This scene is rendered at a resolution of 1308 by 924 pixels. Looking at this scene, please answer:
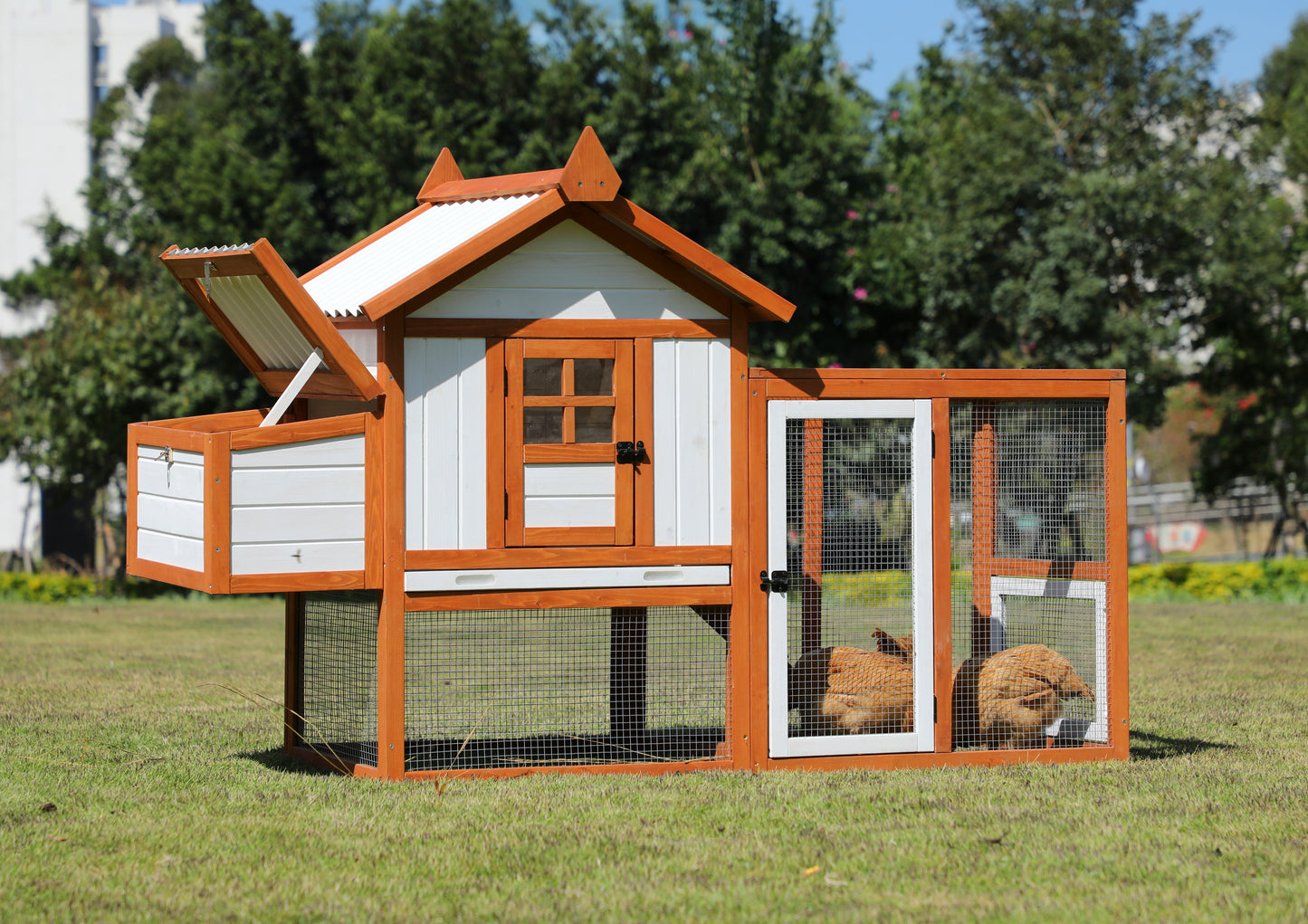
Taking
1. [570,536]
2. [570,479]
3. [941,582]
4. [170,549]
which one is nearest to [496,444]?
[570,479]

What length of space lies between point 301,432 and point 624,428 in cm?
148

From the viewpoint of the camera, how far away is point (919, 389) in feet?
22.2

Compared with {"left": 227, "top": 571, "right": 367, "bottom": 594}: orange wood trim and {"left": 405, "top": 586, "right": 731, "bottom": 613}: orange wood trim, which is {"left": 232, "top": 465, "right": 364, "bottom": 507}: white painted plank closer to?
{"left": 227, "top": 571, "right": 367, "bottom": 594}: orange wood trim

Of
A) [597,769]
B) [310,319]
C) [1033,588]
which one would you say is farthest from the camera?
[1033,588]

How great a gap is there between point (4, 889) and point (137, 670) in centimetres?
679

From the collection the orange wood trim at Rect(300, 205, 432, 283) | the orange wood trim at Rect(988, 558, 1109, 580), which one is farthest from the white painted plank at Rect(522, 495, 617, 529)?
the orange wood trim at Rect(988, 558, 1109, 580)

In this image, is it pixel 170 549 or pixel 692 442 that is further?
pixel 692 442

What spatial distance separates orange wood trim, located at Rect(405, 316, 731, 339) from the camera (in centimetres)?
639

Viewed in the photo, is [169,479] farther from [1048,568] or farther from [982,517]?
[1048,568]

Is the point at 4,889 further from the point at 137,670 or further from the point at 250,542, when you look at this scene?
the point at 137,670

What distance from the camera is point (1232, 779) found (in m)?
6.49

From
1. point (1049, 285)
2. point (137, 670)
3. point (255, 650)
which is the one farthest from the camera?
point (1049, 285)

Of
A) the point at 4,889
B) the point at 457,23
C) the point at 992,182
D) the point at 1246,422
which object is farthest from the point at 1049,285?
the point at 4,889

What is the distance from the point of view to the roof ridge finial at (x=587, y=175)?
246 inches
